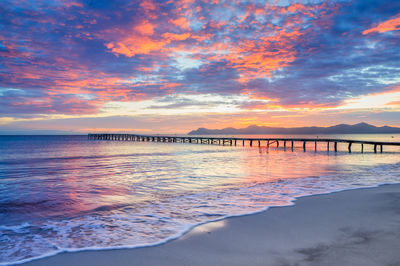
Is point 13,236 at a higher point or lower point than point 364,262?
lower

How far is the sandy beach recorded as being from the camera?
374 centimetres

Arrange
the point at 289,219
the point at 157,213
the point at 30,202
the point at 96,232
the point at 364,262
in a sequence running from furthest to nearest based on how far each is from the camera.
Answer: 1. the point at 30,202
2. the point at 157,213
3. the point at 289,219
4. the point at 96,232
5. the point at 364,262

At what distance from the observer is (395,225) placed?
499 cm

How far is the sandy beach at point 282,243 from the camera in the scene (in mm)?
3742

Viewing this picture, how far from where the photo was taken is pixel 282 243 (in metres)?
4.34

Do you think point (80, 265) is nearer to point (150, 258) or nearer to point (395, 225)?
point (150, 258)

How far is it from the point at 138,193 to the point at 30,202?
3.76 meters

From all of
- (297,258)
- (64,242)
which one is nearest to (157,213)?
(64,242)

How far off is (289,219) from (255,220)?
0.79 metres

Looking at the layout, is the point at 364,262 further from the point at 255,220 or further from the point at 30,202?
the point at 30,202

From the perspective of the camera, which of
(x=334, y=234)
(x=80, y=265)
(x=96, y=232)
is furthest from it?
(x=96, y=232)

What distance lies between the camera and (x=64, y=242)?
190 inches

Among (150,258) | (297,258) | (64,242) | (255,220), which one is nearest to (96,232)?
(64,242)

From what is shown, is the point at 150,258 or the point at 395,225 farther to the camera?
the point at 395,225
